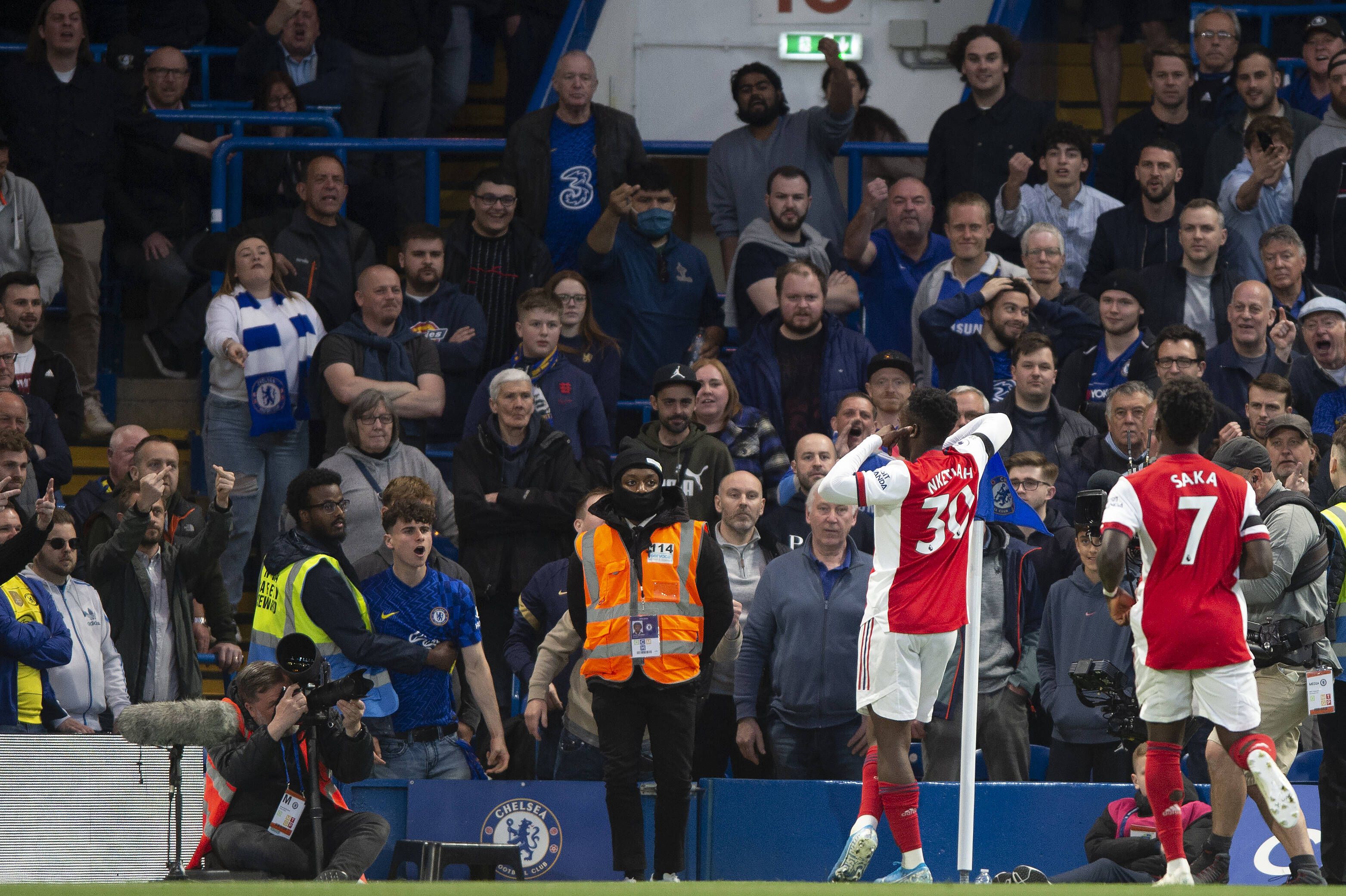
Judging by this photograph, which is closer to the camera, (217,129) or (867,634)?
(867,634)

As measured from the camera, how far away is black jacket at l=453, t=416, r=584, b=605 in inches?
373

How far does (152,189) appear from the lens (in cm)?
1198

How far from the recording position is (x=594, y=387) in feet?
33.7

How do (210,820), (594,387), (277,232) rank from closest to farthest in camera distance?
(210,820)
(594,387)
(277,232)

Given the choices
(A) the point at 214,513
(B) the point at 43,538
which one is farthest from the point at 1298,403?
(B) the point at 43,538

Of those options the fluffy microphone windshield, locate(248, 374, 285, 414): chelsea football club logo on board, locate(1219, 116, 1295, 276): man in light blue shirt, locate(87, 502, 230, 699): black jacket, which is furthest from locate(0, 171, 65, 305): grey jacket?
locate(1219, 116, 1295, 276): man in light blue shirt

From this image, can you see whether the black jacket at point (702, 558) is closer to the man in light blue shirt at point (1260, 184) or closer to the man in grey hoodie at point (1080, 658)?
the man in grey hoodie at point (1080, 658)

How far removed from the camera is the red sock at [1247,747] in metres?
6.28

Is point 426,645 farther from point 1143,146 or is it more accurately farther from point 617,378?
point 1143,146

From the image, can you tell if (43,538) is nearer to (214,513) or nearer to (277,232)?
(214,513)

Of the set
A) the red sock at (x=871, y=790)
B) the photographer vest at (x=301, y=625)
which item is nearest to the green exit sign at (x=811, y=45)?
the photographer vest at (x=301, y=625)

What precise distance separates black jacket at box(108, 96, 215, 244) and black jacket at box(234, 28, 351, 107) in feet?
2.85

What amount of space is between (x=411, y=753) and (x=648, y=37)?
731cm

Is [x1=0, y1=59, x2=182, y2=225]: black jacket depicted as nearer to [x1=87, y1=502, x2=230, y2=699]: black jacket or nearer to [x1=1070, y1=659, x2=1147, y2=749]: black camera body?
[x1=87, y1=502, x2=230, y2=699]: black jacket
